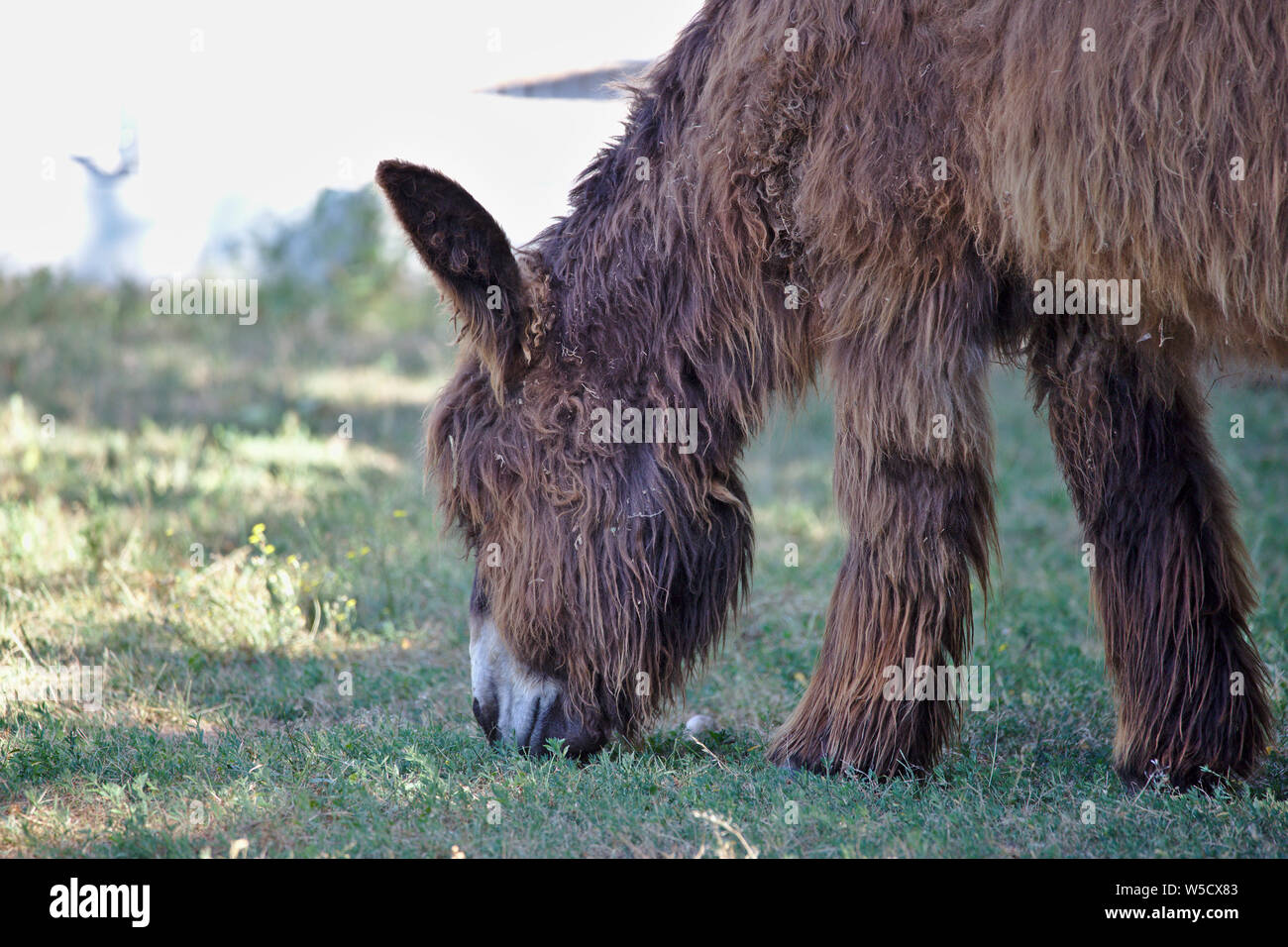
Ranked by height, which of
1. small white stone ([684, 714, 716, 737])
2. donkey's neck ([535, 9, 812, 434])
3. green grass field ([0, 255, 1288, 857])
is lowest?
small white stone ([684, 714, 716, 737])

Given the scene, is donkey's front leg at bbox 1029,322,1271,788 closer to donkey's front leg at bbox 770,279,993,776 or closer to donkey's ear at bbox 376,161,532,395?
donkey's front leg at bbox 770,279,993,776

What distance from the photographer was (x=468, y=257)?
344cm

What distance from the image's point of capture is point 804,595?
6.10 meters

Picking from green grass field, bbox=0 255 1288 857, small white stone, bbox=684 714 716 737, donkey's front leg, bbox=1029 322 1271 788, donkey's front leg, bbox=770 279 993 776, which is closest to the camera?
green grass field, bbox=0 255 1288 857

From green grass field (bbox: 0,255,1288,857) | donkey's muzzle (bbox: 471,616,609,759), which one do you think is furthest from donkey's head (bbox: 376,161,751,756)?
green grass field (bbox: 0,255,1288,857)

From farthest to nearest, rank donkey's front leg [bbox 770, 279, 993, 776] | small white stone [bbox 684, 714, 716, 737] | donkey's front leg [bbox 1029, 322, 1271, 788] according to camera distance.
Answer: small white stone [bbox 684, 714, 716, 737]
donkey's front leg [bbox 1029, 322, 1271, 788]
donkey's front leg [bbox 770, 279, 993, 776]

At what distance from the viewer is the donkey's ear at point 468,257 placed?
131 inches

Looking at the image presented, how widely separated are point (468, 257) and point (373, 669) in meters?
2.25

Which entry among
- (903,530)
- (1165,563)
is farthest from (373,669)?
(1165,563)

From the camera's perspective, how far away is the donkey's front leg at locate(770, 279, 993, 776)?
3.33 m

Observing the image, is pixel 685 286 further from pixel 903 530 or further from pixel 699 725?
pixel 699 725

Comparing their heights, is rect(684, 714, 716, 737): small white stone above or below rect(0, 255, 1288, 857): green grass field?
below

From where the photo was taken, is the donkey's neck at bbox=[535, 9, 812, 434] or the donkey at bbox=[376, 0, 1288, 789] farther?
the donkey's neck at bbox=[535, 9, 812, 434]
